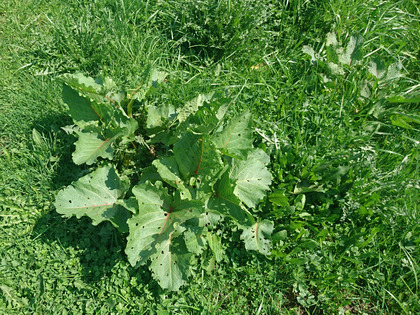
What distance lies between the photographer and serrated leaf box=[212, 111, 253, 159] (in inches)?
107

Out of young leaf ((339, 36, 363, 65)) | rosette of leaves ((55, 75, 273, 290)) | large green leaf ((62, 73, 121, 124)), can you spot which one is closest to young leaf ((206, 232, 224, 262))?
rosette of leaves ((55, 75, 273, 290))

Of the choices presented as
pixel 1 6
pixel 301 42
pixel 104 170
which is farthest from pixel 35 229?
pixel 301 42

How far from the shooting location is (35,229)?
9.61 feet

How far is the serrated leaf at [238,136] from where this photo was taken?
2.73m

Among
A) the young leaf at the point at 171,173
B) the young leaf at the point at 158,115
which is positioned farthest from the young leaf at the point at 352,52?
the young leaf at the point at 171,173

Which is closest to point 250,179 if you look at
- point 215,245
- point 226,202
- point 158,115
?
point 226,202

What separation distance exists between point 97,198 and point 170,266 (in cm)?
71

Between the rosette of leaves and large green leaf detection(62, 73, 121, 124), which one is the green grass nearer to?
the rosette of leaves

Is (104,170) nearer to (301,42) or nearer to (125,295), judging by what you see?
(125,295)

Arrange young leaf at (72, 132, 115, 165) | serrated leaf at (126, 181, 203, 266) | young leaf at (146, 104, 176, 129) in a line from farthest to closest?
young leaf at (146, 104, 176, 129)
young leaf at (72, 132, 115, 165)
serrated leaf at (126, 181, 203, 266)

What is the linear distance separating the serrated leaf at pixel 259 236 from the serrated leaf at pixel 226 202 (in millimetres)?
146

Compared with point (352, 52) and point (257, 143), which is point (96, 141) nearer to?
point (257, 143)

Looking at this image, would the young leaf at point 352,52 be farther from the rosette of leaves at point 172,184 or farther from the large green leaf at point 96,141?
the large green leaf at point 96,141

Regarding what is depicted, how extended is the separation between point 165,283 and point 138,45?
7.68 ft
